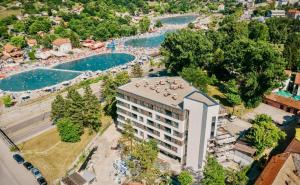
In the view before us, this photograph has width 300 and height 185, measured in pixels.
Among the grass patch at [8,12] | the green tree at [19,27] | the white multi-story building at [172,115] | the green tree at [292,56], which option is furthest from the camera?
the grass patch at [8,12]

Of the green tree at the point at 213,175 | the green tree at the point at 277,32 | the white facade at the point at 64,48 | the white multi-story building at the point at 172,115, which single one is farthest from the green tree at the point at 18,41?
the green tree at the point at 213,175

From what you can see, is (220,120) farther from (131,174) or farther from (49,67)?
(49,67)

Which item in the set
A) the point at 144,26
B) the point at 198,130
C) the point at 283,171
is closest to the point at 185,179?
the point at 198,130

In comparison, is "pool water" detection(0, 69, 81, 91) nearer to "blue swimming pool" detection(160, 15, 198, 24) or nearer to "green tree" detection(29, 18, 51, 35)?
"green tree" detection(29, 18, 51, 35)

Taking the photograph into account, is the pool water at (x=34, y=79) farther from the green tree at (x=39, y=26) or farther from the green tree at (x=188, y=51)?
the green tree at (x=39, y=26)

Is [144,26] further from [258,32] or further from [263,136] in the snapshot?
[263,136]

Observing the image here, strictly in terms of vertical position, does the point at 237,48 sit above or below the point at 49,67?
above

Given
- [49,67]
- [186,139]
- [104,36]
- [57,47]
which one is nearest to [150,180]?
[186,139]
